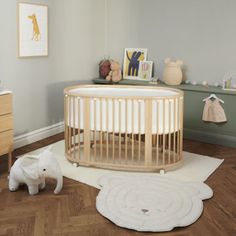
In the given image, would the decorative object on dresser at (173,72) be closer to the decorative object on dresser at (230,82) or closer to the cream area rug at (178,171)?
the decorative object on dresser at (230,82)

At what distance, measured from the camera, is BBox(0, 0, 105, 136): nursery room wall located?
372cm

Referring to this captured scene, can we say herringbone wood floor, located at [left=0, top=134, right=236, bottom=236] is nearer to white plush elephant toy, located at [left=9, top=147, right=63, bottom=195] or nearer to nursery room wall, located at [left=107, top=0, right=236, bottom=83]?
white plush elephant toy, located at [left=9, top=147, right=63, bottom=195]

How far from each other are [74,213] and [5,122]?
3.65 ft

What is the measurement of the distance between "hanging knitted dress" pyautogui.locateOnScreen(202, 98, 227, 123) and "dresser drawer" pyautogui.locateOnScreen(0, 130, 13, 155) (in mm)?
2113

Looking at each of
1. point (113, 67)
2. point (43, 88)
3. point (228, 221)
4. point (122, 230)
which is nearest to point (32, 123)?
point (43, 88)

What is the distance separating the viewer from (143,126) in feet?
10.4

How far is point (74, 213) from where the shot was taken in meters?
2.51

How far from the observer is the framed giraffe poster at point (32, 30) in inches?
149

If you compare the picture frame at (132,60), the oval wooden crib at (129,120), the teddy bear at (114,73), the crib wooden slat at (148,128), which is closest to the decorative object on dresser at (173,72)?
the picture frame at (132,60)

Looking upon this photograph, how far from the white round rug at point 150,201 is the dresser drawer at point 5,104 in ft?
3.29

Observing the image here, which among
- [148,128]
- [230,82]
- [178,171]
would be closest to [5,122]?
[148,128]

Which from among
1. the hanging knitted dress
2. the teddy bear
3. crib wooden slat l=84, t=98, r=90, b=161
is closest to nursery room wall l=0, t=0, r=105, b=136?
the teddy bear

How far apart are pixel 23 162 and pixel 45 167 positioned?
221 mm

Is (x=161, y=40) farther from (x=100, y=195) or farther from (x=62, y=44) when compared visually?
(x=100, y=195)
